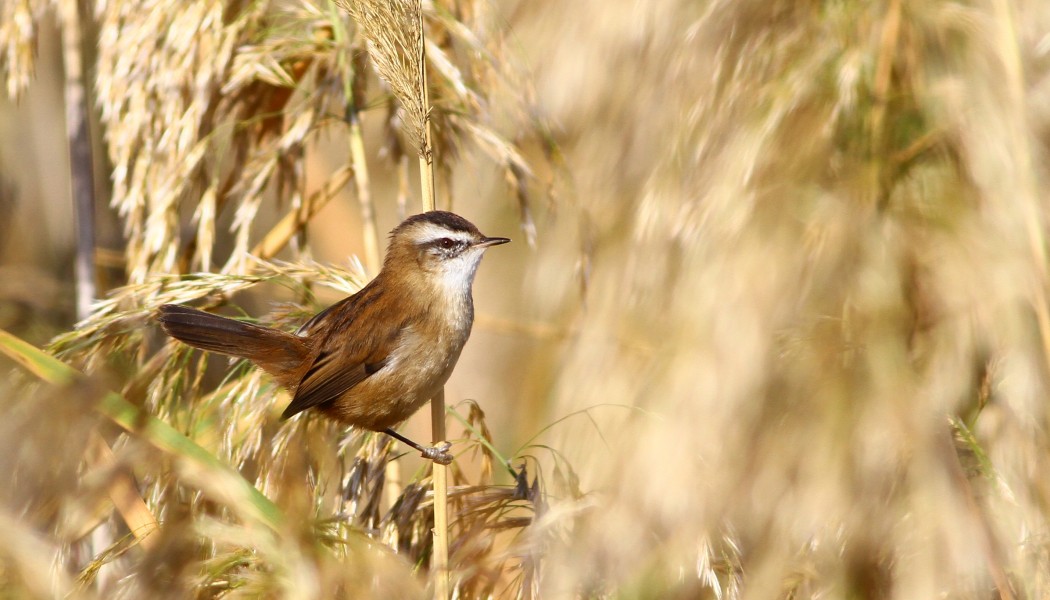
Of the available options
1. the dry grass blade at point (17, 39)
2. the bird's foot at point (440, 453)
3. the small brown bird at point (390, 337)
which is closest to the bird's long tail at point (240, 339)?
the small brown bird at point (390, 337)

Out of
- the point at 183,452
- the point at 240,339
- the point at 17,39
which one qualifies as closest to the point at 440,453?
the point at 183,452

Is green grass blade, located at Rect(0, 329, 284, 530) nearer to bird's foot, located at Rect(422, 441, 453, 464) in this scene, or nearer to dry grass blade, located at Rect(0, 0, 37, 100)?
bird's foot, located at Rect(422, 441, 453, 464)

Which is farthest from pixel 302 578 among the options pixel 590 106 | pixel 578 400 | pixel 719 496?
pixel 590 106

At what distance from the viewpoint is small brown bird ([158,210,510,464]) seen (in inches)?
87.4

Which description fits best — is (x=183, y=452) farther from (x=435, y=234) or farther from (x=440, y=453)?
(x=435, y=234)

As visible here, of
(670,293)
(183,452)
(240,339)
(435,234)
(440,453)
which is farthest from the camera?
(435,234)

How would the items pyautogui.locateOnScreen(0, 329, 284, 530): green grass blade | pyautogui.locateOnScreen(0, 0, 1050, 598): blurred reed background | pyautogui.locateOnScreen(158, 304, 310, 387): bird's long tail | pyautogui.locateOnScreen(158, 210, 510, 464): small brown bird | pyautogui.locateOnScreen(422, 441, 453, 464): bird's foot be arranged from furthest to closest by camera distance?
1. pyautogui.locateOnScreen(158, 210, 510, 464): small brown bird
2. pyautogui.locateOnScreen(158, 304, 310, 387): bird's long tail
3. pyautogui.locateOnScreen(422, 441, 453, 464): bird's foot
4. pyautogui.locateOnScreen(0, 0, 1050, 598): blurred reed background
5. pyautogui.locateOnScreen(0, 329, 284, 530): green grass blade

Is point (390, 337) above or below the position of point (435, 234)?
below

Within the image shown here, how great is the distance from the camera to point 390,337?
2.37 meters

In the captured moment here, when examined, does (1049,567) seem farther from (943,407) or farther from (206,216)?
(206,216)

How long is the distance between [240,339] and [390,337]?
37cm

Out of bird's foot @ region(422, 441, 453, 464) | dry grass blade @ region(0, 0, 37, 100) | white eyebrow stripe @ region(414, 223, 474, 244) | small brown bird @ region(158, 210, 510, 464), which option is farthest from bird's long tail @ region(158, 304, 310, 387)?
dry grass blade @ region(0, 0, 37, 100)

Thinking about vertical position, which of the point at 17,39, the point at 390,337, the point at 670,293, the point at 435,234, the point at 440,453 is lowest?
the point at 440,453

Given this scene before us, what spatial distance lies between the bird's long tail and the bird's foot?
0.53 m
